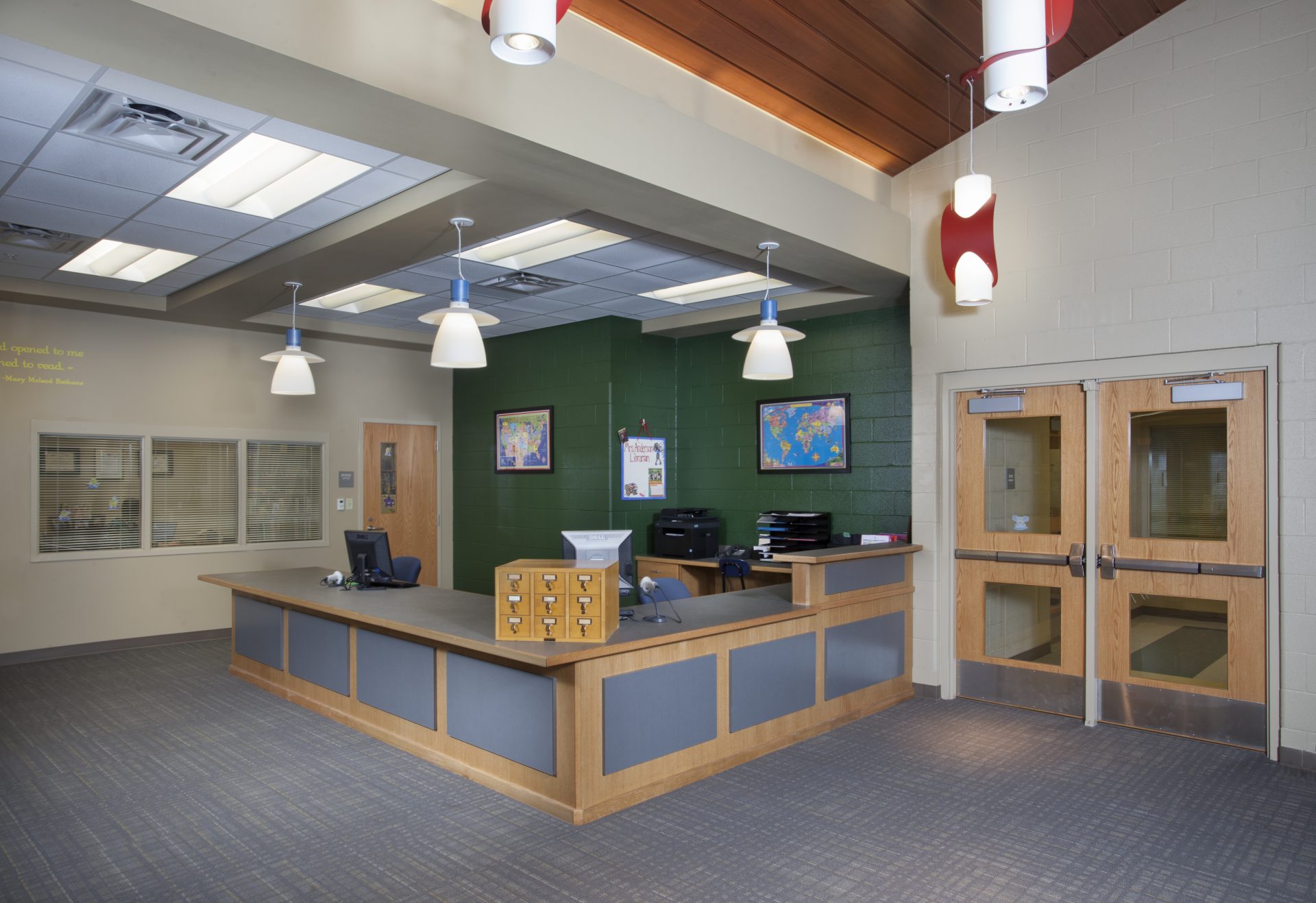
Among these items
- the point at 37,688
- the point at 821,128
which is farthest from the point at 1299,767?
the point at 37,688

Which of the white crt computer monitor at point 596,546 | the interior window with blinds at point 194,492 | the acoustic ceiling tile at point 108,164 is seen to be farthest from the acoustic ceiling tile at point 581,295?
the interior window with blinds at point 194,492

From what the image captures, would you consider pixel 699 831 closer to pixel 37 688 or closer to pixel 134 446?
pixel 37 688

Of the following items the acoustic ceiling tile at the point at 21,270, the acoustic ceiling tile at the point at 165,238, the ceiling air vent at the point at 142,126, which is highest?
the ceiling air vent at the point at 142,126

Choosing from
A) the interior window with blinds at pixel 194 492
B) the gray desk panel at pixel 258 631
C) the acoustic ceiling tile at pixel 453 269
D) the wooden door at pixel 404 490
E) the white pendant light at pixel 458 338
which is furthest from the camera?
the wooden door at pixel 404 490

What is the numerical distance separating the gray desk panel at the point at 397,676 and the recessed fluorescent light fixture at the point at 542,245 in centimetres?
249

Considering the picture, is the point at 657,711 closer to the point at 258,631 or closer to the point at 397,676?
the point at 397,676

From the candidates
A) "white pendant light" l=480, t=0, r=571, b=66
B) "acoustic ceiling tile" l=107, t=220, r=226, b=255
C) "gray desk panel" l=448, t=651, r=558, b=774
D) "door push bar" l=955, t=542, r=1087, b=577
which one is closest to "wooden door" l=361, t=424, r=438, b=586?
"acoustic ceiling tile" l=107, t=220, r=226, b=255

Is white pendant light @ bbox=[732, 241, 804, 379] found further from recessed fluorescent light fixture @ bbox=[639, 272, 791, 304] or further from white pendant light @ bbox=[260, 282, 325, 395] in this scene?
white pendant light @ bbox=[260, 282, 325, 395]

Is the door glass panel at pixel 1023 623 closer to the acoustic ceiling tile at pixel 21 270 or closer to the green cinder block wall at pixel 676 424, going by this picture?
the green cinder block wall at pixel 676 424

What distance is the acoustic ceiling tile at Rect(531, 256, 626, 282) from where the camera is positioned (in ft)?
18.9

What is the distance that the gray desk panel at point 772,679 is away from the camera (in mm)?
4234

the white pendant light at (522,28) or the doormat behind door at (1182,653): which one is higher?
the white pendant light at (522,28)

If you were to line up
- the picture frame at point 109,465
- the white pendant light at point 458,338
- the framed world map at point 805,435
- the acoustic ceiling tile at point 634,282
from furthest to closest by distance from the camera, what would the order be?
the picture frame at point 109,465
the framed world map at point 805,435
the acoustic ceiling tile at point 634,282
the white pendant light at point 458,338

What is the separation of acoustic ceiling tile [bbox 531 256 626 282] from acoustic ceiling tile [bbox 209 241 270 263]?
1.77 metres
